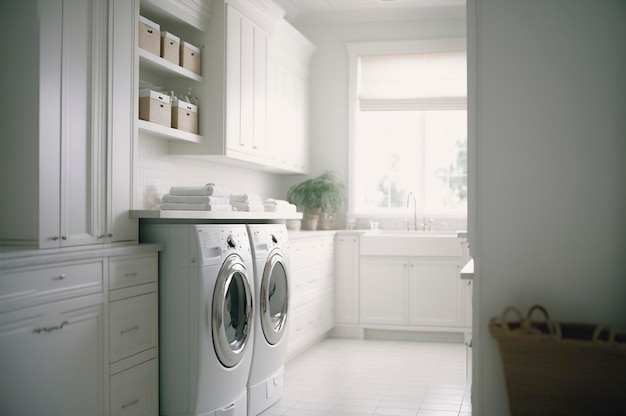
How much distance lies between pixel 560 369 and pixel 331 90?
4.72m

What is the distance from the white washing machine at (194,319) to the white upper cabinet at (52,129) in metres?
0.40

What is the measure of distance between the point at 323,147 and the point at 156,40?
9.80ft

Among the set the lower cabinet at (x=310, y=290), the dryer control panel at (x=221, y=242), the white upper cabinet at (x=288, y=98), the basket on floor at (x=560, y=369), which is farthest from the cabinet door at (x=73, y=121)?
the white upper cabinet at (x=288, y=98)

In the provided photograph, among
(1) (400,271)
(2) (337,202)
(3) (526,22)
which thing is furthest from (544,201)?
(2) (337,202)

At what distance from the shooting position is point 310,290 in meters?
5.35

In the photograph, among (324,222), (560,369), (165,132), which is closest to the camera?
(560,369)

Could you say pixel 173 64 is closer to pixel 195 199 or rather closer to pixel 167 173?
pixel 167 173

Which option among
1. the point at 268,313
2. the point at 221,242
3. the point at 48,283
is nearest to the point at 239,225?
the point at 221,242

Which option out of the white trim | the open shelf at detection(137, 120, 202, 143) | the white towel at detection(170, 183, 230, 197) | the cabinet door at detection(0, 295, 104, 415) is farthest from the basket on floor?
the white trim

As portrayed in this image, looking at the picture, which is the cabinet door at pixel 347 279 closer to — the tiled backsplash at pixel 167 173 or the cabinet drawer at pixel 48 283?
the tiled backsplash at pixel 167 173

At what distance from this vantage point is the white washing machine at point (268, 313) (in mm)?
3779

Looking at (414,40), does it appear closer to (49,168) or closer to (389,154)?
(389,154)

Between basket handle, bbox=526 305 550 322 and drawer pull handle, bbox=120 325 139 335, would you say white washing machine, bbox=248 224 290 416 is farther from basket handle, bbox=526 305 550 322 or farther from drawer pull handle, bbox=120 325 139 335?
basket handle, bbox=526 305 550 322

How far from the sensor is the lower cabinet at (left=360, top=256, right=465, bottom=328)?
18.9ft
